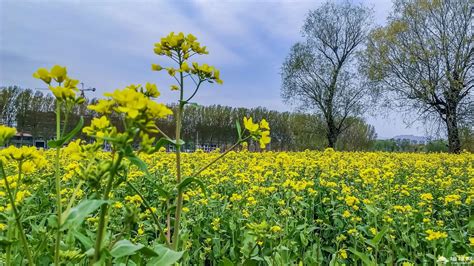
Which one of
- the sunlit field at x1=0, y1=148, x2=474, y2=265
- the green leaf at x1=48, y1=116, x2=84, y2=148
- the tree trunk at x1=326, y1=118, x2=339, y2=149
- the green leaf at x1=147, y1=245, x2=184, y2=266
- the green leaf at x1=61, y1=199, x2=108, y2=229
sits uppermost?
the tree trunk at x1=326, y1=118, x2=339, y2=149

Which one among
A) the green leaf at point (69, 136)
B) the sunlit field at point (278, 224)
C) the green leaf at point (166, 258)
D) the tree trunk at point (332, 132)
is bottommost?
the sunlit field at point (278, 224)

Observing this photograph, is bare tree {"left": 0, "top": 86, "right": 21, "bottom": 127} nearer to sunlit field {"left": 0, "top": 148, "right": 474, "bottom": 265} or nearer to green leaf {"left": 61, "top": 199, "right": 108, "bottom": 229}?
sunlit field {"left": 0, "top": 148, "right": 474, "bottom": 265}

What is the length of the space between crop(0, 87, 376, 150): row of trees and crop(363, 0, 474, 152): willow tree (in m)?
8.10

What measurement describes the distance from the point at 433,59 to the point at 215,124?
17395 millimetres

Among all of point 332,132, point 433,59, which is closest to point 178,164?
point 433,59

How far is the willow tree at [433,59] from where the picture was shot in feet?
49.7

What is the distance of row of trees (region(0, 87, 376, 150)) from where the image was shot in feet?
62.0

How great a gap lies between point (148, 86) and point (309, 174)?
4204 mm

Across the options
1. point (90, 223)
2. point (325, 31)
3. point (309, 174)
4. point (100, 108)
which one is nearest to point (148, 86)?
point (100, 108)

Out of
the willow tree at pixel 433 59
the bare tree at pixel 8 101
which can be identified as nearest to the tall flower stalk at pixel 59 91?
the willow tree at pixel 433 59

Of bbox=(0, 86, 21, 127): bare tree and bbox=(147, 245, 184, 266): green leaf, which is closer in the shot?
bbox=(147, 245, 184, 266): green leaf

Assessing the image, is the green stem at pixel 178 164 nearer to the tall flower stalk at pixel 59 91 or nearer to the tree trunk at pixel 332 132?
the tall flower stalk at pixel 59 91

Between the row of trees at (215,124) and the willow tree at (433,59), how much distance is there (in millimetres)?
8101

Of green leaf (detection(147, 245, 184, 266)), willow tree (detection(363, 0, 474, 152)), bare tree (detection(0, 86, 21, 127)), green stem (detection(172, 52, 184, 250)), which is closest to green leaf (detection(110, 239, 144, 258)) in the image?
green leaf (detection(147, 245, 184, 266))
